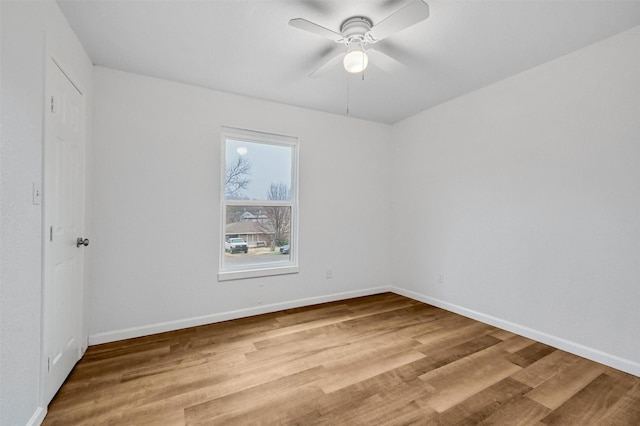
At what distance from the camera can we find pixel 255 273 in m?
3.30

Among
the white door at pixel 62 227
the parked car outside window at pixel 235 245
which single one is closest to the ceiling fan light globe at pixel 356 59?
the white door at pixel 62 227

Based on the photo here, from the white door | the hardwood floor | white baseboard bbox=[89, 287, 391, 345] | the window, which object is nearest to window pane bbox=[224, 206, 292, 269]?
the window

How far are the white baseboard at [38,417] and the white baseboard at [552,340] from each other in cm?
368

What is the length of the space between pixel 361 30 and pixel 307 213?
2186mm

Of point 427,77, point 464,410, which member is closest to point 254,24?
point 427,77

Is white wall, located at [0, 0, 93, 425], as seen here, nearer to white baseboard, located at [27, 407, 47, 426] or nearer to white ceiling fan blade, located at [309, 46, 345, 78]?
white baseboard, located at [27, 407, 47, 426]

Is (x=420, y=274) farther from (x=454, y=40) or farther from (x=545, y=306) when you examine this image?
(x=454, y=40)

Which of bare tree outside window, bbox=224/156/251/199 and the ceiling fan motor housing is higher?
the ceiling fan motor housing

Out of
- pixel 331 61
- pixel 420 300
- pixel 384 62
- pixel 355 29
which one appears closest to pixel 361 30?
pixel 355 29

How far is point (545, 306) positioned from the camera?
2.59m

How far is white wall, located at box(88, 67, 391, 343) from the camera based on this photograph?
2613 millimetres

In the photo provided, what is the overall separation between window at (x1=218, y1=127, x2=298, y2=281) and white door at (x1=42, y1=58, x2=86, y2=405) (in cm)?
124

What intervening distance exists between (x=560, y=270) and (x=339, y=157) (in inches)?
106

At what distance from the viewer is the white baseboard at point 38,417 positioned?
147 centimetres
